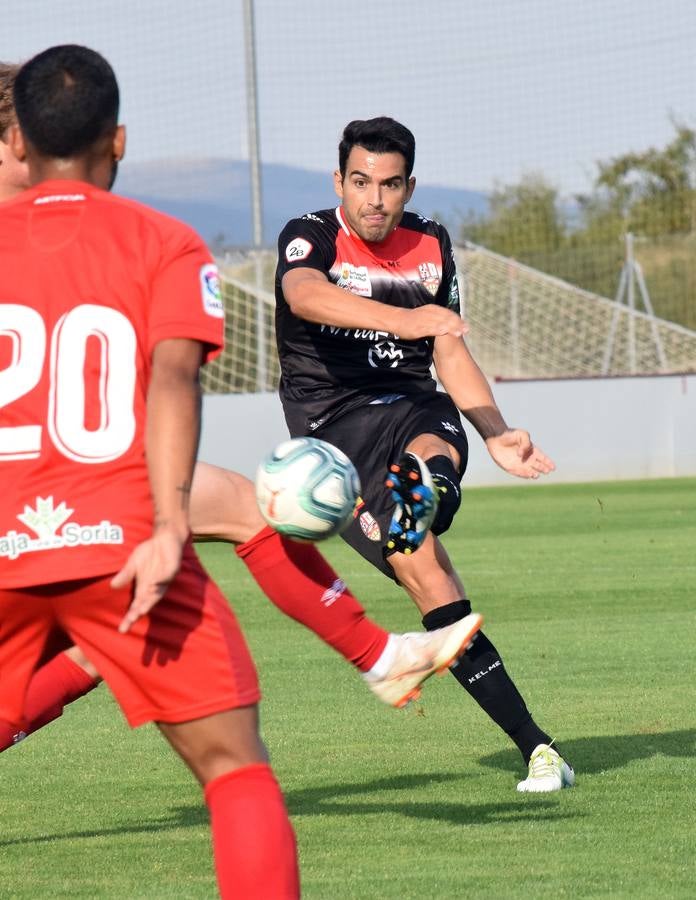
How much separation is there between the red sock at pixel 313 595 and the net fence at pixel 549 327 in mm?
21285

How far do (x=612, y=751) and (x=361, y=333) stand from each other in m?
1.83

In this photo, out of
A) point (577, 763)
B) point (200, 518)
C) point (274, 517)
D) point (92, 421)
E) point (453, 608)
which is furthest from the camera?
A: point (577, 763)

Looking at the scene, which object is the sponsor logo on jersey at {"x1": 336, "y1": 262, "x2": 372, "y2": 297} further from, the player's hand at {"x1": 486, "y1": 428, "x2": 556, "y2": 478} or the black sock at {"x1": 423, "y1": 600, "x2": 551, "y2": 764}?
the player's hand at {"x1": 486, "y1": 428, "x2": 556, "y2": 478}

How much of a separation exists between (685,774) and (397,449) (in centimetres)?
154

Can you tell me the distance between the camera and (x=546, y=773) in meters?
5.78

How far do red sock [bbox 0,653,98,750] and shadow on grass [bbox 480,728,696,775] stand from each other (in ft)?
5.68

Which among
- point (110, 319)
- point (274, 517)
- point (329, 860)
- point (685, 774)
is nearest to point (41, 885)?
point (329, 860)

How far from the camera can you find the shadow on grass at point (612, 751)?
626cm

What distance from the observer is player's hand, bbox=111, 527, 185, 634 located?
130 inches

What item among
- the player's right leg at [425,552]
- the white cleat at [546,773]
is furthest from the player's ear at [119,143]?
the white cleat at [546,773]

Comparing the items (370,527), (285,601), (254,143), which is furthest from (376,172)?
(254,143)

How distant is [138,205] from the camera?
143 inches

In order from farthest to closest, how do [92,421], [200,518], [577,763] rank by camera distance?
[577,763] < [200,518] < [92,421]

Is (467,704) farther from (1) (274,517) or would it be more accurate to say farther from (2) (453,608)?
(1) (274,517)
